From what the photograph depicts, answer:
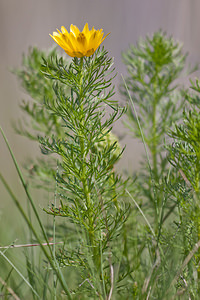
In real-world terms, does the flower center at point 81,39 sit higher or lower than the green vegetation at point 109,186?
higher

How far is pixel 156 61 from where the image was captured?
843mm

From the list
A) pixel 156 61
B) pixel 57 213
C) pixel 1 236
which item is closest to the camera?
pixel 57 213

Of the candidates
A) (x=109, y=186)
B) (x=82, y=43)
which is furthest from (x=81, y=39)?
(x=109, y=186)

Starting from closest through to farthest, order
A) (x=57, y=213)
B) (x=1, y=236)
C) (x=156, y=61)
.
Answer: (x=57, y=213) → (x=156, y=61) → (x=1, y=236)

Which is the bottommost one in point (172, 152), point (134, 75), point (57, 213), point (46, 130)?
point (57, 213)

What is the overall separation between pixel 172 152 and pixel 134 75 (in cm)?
38

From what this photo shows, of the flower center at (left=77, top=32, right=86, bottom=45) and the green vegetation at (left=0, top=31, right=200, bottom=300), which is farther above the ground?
the flower center at (left=77, top=32, right=86, bottom=45)

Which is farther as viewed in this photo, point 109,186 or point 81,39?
point 109,186

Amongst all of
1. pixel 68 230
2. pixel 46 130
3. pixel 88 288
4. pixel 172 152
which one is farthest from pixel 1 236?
pixel 172 152

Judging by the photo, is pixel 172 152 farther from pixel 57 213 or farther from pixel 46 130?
pixel 46 130

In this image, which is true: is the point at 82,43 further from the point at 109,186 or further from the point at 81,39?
the point at 109,186

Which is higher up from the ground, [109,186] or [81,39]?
[81,39]

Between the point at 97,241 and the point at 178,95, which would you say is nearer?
the point at 97,241

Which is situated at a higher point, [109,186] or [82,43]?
[82,43]
